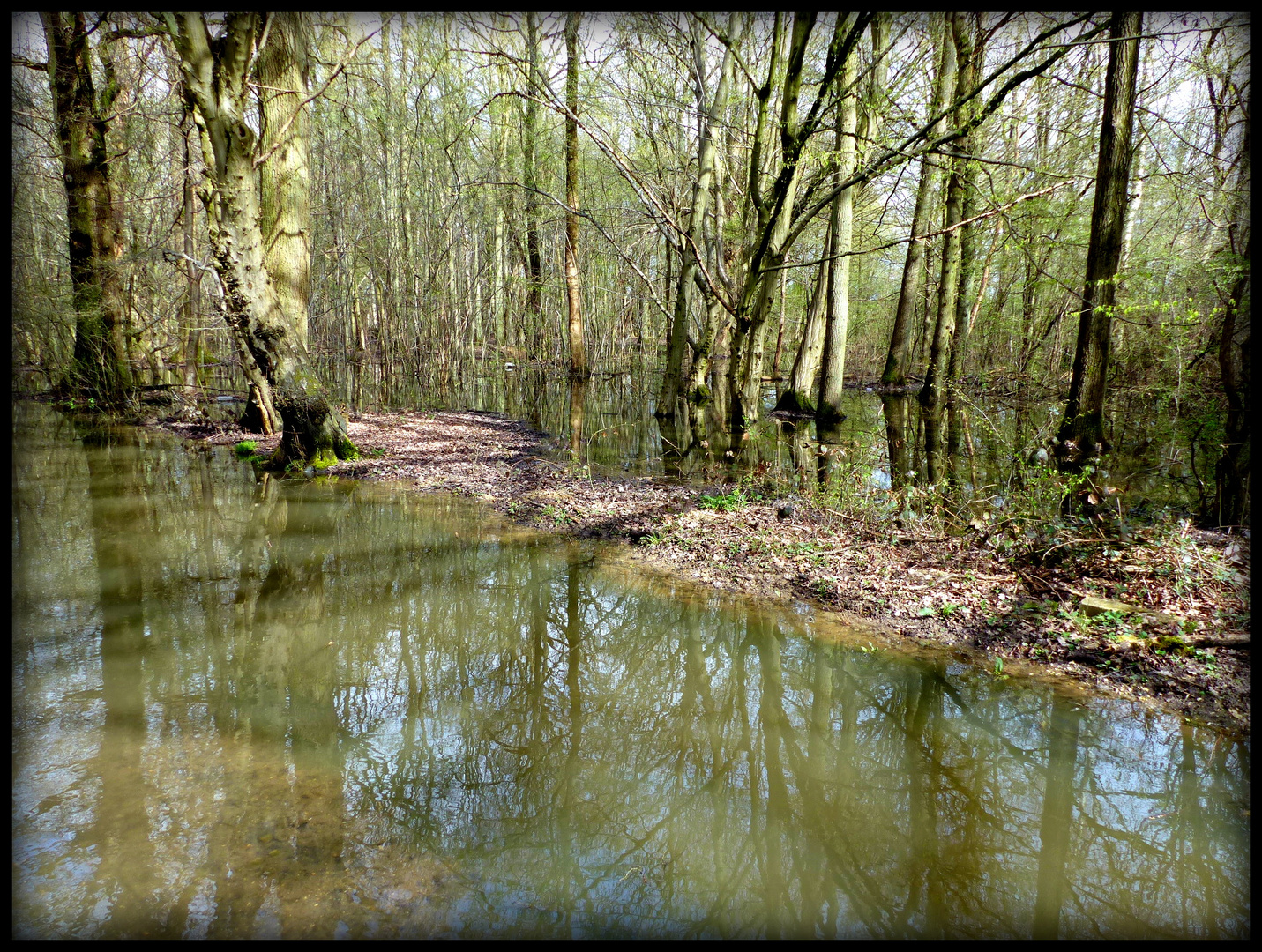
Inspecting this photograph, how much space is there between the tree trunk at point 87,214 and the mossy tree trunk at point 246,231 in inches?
180

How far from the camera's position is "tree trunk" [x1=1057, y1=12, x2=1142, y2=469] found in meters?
6.49

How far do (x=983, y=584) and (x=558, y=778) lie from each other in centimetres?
358

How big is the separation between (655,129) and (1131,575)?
14602 mm

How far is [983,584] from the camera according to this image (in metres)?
4.65

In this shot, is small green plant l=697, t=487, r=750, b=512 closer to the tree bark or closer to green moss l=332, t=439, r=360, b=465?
green moss l=332, t=439, r=360, b=465

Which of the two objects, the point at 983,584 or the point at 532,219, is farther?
the point at 532,219

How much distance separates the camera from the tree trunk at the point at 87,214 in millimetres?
11539

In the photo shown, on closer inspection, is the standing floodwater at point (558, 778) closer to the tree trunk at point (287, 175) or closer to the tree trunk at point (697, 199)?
the tree trunk at point (287, 175)

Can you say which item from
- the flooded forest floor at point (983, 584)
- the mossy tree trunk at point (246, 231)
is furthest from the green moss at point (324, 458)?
the flooded forest floor at point (983, 584)

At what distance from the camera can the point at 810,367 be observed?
14.6 metres

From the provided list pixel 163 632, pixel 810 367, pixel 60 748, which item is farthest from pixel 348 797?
pixel 810 367

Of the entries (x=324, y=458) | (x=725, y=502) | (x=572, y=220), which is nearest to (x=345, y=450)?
(x=324, y=458)

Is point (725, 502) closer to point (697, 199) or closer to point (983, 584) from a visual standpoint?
point (983, 584)

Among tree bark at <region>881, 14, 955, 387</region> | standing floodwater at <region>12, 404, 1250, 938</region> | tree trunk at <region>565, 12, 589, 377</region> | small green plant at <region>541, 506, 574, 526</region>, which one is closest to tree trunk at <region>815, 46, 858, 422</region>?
tree bark at <region>881, 14, 955, 387</region>
